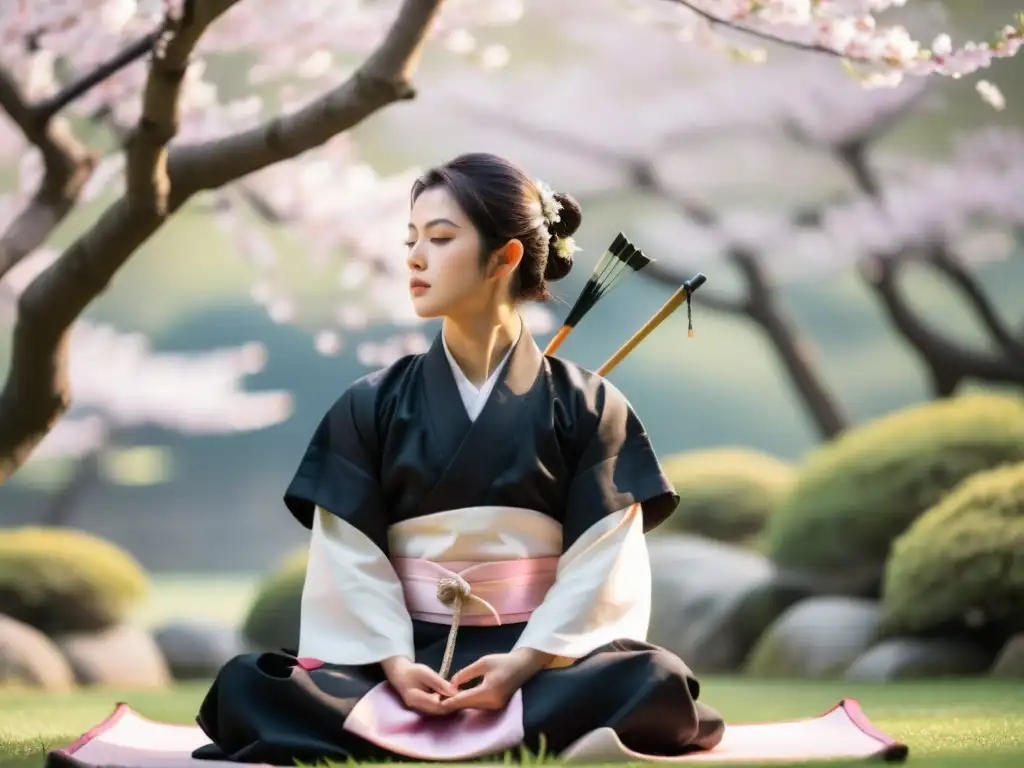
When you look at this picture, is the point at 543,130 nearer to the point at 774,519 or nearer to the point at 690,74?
the point at 690,74

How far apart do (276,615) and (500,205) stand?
163 inches

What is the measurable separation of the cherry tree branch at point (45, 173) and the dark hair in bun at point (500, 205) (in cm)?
132

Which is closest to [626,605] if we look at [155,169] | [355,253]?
[155,169]

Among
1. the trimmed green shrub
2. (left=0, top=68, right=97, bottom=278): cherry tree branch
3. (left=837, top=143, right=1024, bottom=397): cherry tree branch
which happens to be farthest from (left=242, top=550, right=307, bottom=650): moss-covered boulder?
(left=837, top=143, right=1024, bottom=397): cherry tree branch

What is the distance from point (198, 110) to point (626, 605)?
12.5ft

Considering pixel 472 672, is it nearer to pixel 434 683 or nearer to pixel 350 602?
pixel 434 683

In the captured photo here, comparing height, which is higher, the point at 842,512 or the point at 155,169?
the point at 155,169

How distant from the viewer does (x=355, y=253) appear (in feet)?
21.4

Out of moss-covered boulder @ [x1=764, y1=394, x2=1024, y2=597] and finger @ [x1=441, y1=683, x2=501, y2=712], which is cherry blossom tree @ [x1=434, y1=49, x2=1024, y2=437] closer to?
moss-covered boulder @ [x1=764, y1=394, x2=1024, y2=597]

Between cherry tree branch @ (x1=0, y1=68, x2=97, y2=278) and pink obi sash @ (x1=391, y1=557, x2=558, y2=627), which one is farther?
cherry tree branch @ (x1=0, y1=68, x2=97, y2=278)

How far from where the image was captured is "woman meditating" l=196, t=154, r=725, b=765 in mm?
2301

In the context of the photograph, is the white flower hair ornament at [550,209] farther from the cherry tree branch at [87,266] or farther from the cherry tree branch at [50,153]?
the cherry tree branch at [50,153]

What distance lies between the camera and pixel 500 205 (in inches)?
102

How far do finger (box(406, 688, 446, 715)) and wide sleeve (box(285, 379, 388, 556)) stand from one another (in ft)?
0.98
